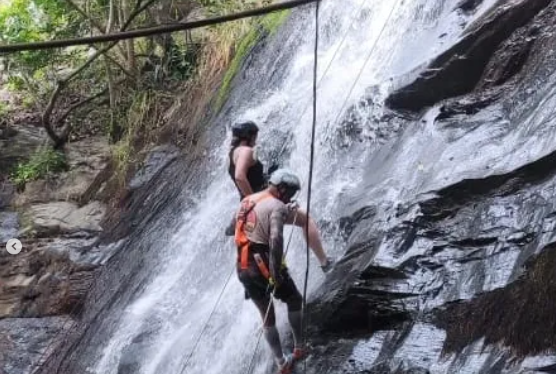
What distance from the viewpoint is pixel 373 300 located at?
559 cm

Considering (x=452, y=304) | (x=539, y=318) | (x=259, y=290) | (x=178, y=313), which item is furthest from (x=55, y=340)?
(x=539, y=318)

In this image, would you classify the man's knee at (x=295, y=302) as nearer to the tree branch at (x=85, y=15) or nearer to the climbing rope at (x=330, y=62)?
the climbing rope at (x=330, y=62)

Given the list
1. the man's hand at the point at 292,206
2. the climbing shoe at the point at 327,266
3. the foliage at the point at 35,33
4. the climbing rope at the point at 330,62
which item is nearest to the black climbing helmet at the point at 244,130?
the man's hand at the point at 292,206

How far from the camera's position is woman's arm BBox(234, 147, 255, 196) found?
6445 mm

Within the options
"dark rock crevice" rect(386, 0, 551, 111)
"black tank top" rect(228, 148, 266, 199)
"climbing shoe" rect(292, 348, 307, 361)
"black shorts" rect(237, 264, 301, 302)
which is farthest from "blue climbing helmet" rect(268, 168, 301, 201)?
"dark rock crevice" rect(386, 0, 551, 111)

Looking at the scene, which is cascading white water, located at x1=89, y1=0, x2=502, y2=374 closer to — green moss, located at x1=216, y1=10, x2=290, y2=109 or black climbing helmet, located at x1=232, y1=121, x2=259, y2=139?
green moss, located at x1=216, y1=10, x2=290, y2=109

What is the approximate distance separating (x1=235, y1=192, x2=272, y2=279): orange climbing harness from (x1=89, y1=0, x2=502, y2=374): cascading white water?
832 millimetres

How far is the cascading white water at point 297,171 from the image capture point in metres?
6.93

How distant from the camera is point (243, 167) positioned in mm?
6457

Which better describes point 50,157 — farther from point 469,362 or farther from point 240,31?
point 469,362

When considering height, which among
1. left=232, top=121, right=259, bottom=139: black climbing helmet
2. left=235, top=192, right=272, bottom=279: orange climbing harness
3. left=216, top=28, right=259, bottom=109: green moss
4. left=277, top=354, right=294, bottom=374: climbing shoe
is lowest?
left=277, top=354, right=294, bottom=374: climbing shoe

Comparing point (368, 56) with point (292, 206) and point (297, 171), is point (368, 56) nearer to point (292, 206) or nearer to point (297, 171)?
point (297, 171)

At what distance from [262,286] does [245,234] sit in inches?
15.7

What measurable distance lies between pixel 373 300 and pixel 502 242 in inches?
38.7
